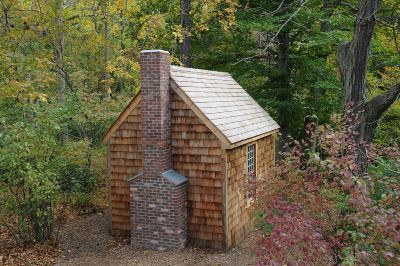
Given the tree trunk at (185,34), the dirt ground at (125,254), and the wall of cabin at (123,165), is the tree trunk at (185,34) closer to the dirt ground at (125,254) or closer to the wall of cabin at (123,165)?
the wall of cabin at (123,165)

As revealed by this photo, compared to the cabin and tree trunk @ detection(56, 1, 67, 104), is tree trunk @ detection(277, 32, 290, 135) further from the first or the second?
tree trunk @ detection(56, 1, 67, 104)

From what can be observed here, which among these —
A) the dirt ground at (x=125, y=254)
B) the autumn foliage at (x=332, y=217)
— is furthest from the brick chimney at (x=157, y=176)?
the autumn foliage at (x=332, y=217)

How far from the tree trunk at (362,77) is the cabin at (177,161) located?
110 inches

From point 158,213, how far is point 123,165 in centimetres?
176

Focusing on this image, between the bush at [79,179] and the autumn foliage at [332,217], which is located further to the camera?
the bush at [79,179]

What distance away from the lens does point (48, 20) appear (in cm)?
1587

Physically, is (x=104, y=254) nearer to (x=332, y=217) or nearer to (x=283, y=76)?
(x=332, y=217)

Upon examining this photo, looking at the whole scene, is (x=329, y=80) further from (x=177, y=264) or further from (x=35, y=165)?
(x=35, y=165)

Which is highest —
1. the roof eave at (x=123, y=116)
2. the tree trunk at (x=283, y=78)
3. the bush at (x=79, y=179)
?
the tree trunk at (x=283, y=78)

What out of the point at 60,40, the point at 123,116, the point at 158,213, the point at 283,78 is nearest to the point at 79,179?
the point at 123,116

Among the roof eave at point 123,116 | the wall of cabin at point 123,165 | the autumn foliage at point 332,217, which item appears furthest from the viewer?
the wall of cabin at point 123,165

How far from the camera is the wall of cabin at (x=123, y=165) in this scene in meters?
10.5

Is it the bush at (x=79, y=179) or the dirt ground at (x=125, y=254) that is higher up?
the bush at (x=79, y=179)

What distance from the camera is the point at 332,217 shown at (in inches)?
237
